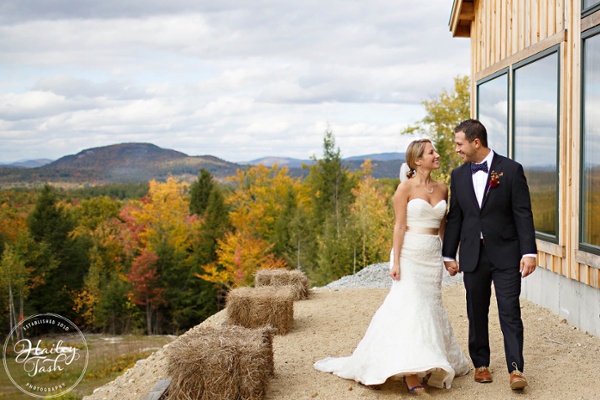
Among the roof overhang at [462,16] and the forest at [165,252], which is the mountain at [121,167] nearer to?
the forest at [165,252]

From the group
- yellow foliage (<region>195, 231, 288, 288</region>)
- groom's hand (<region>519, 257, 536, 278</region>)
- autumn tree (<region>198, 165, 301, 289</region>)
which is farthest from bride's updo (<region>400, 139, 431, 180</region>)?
yellow foliage (<region>195, 231, 288, 288</region>)

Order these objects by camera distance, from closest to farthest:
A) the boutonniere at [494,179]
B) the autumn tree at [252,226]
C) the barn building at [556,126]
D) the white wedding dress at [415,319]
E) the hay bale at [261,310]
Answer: the boutonniere at [494,179], the white wedding dress at [415,319], the barn building at [556,126], the hay bale at [261,310], the autumn tree at [252,226]

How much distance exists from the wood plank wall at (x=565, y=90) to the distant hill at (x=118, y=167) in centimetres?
9018

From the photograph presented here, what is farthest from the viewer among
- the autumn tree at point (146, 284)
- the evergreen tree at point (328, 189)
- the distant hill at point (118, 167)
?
the distant hill at point (118, 167)

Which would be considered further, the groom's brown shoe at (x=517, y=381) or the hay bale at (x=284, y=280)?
the hay bale at (x=284, y=280)

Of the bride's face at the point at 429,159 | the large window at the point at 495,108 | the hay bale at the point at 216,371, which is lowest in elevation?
the hay bale at the point at 216,371

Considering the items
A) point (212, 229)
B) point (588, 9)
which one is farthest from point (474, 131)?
point (212, 229)

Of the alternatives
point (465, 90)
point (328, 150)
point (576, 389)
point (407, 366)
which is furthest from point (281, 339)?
point (328, 150)

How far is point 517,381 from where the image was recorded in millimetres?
4832

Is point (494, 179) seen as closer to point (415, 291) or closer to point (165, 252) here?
point (415, 291)

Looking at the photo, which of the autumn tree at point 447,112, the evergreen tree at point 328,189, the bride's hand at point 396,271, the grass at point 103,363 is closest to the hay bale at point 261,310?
the bride's hand at point 396,271

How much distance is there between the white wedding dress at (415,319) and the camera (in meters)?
4.91

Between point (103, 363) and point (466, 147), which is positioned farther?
point (103, 363)

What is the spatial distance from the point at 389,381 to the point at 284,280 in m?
4.96
